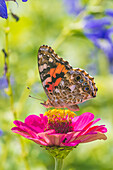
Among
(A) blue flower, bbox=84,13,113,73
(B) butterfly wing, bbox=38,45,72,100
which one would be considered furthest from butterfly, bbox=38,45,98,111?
(A) blue flower, bbox=84,13,113,73

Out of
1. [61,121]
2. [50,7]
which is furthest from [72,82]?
[50,7]

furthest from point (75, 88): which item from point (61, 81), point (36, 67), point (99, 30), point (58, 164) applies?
point (99, 30)

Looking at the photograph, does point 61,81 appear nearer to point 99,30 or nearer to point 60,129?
point 60,129

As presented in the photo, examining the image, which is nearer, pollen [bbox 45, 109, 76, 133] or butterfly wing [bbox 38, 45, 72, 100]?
pollen [bbox 45, 109, 76, 133]

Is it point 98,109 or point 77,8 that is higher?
point 77,8

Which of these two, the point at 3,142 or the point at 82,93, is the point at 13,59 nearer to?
the point at 3,142

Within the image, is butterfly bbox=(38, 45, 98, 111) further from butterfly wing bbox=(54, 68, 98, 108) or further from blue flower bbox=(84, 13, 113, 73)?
blue flower bbox=(84, 13, 113, 73)

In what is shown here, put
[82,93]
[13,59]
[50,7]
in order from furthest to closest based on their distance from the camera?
1. [50,7]
2. [13,59]
3. [82,93]
